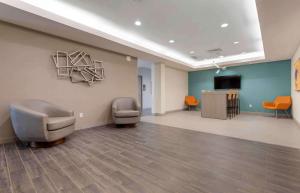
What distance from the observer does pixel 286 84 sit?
19.9 ft

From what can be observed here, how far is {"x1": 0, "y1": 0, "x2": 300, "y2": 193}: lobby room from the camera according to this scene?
178 centimetres

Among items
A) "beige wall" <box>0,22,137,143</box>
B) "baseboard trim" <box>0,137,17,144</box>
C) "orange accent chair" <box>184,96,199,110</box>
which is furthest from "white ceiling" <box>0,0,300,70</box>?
"orange accent chair" <box>184,96,199,110</box>

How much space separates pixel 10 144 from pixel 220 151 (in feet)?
13.2

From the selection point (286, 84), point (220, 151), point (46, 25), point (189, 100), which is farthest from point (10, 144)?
point (286, 84)

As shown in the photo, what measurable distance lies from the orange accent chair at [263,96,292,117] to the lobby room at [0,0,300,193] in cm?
8

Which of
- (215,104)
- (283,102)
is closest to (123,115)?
(215,104)

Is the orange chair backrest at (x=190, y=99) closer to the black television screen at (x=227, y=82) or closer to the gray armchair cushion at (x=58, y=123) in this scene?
the black television screen at (x=227, y=82)

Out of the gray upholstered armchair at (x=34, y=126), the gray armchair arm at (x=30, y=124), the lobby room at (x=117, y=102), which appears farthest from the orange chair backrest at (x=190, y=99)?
the gray armchair arm at (x=30, y=124)

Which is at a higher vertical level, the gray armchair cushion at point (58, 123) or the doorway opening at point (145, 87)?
the doorway opening at point (145, 87)

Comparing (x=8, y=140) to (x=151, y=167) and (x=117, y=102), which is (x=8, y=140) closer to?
(x=117, y=102)

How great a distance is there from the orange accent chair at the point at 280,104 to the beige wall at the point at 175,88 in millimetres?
3858

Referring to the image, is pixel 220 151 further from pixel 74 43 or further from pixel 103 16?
pixel 74 43

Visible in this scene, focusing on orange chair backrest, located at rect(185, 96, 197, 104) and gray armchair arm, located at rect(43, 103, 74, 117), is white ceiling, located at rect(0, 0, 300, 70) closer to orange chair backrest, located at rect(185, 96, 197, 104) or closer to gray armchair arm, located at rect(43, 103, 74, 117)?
gray armchair arm, located at rect(43, 103, 74, 117)

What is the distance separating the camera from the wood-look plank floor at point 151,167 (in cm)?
159
